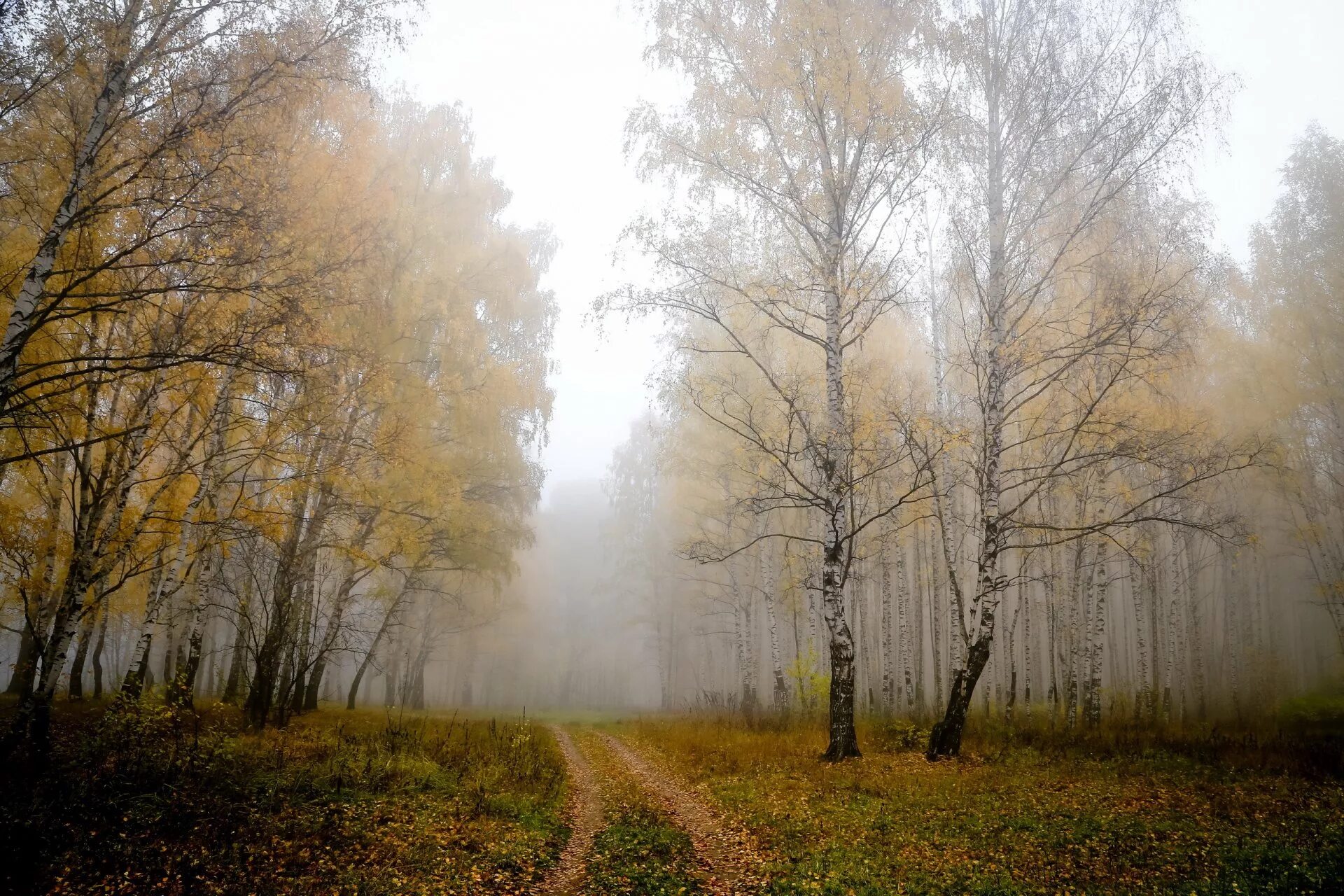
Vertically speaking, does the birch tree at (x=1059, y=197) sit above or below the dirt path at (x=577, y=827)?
above

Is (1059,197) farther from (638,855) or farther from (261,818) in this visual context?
(261,818)

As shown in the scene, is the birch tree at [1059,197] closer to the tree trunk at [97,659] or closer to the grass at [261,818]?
the grass at [261,818]

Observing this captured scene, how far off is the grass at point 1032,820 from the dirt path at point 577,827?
63.9 inches

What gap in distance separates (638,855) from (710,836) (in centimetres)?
102

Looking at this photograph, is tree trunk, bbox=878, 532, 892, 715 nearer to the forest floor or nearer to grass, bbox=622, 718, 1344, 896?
grass, bbox=622, 718, 1344, 896

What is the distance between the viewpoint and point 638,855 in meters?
5.86

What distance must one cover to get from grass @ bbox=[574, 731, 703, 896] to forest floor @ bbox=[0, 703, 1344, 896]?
0.10 feet

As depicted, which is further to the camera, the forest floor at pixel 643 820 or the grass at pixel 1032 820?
the grass at pixel 1032 820

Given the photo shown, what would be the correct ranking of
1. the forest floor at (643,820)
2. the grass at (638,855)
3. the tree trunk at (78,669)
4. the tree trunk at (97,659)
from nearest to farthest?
the forest floor at (643,820) < the grass at (638,855) < the tree trunk at (78,669) < the tree trunk at (97,659)

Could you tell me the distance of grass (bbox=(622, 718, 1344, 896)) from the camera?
4957 mm

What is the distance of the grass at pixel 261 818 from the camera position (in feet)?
15.1

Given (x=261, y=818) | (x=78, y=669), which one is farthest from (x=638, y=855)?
(x=78, y=669)

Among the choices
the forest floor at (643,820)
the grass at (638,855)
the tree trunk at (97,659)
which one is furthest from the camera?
the tree trunk at (97,659)

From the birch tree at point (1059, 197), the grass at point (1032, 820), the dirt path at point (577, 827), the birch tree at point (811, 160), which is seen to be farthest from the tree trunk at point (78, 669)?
the birch tree at point (1059, 197)
